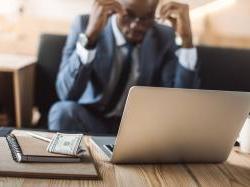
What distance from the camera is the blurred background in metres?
2.26

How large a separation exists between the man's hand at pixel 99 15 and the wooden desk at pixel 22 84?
1.29ft

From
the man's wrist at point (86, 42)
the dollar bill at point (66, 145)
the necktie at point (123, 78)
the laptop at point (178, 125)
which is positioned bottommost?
the necktie at point (123, 78)

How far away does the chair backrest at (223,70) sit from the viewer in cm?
201

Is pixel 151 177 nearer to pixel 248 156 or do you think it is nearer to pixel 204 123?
pixel 204 123

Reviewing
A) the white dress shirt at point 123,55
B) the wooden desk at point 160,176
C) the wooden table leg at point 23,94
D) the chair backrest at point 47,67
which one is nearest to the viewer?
the wooden desk at point 160,176

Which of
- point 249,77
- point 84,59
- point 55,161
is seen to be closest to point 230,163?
point 55,161

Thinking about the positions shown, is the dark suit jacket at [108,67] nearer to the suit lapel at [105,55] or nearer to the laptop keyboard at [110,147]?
the suit lapel at [105,55]

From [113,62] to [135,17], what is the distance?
208 millimetres

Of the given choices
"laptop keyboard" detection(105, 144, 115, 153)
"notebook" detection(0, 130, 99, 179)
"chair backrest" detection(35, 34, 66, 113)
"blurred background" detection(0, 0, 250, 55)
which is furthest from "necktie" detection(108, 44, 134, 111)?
"notebook" detection(0, 130, 99, 179)

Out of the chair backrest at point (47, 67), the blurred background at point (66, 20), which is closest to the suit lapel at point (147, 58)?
the chair backrest at point (47, 67)

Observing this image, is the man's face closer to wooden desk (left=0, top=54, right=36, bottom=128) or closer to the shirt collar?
the shirt collar

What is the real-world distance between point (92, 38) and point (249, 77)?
91 centimetres

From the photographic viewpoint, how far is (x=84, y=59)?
59.4 inches

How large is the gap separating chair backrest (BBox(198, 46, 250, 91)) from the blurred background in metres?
0.35
